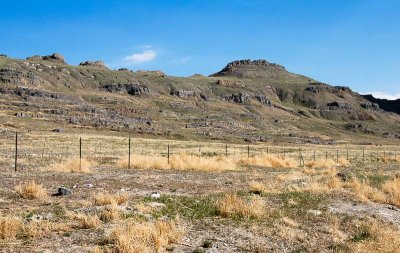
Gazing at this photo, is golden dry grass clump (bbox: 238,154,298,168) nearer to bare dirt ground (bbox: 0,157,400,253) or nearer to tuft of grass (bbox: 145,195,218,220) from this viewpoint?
bare dirt ground (bbox: 0,157,400,253)

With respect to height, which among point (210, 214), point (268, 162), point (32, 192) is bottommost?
point (210, 214)

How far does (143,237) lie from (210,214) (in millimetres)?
4202

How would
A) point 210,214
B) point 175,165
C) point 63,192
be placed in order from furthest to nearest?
point 175,165, point 63,192, point 210,214

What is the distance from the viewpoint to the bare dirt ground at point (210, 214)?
11008mm

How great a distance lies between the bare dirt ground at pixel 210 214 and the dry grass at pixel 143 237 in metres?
0.16

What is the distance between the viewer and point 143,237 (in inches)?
417

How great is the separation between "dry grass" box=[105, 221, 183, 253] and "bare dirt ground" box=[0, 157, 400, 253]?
6.3 inches

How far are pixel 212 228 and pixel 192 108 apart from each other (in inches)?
6835

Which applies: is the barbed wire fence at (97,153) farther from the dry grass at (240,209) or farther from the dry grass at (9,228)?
the dry grass at (240,209)

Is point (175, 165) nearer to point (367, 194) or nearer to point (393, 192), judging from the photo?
point (367, 194)

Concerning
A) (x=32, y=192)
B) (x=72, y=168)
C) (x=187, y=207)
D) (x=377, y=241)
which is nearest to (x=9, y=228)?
(x=32, y=192)

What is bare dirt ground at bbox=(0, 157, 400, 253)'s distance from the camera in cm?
1101

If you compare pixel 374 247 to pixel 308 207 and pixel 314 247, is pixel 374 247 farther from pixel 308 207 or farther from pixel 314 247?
pixel 308 207

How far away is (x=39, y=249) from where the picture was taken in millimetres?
9859
